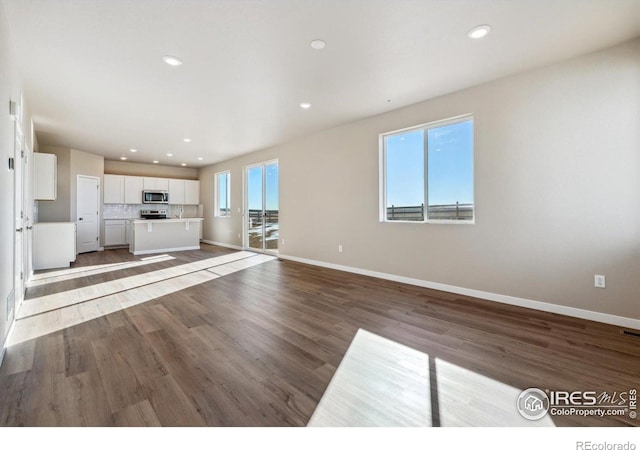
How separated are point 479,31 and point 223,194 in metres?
8.10

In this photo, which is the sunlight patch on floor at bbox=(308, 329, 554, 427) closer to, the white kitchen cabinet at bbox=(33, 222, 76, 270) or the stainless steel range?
the white kitchen cabinet at bbox=(33, 222, 76, 270)

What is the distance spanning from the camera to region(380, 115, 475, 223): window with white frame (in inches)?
152

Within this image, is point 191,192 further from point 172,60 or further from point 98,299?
point 172,60

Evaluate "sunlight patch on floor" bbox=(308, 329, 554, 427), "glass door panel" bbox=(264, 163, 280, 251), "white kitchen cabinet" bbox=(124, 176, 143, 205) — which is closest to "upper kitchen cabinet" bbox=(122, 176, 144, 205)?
"white kitchen cabinet" bbox=(124, 176, 143, 205)

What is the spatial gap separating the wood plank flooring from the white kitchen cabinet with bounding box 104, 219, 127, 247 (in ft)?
17.3

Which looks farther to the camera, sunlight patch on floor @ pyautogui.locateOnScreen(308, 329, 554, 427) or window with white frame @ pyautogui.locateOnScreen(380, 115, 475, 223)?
window with white frame @ pyautogui.locateOnScreen(380, 115, 475, 223)

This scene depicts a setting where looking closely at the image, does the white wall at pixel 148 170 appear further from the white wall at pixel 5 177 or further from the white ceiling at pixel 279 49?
the white wall at pixel 5 177

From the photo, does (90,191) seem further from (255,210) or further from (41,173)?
(255,210)

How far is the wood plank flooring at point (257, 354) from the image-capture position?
1.59 m

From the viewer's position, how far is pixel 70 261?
575 cm

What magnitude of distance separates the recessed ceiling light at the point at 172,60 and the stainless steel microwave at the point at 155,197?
6.97 metres

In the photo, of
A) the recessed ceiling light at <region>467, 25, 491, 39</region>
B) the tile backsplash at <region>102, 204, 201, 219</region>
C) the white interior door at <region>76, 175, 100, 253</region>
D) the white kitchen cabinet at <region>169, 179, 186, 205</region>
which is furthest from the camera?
the white kitchen cabinet at <region>169, 179, 186, 205</region>

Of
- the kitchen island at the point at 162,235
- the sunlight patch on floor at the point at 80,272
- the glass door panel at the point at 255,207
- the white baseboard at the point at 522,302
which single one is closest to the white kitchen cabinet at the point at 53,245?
the sunlight patch on floor at the point at 80,272
